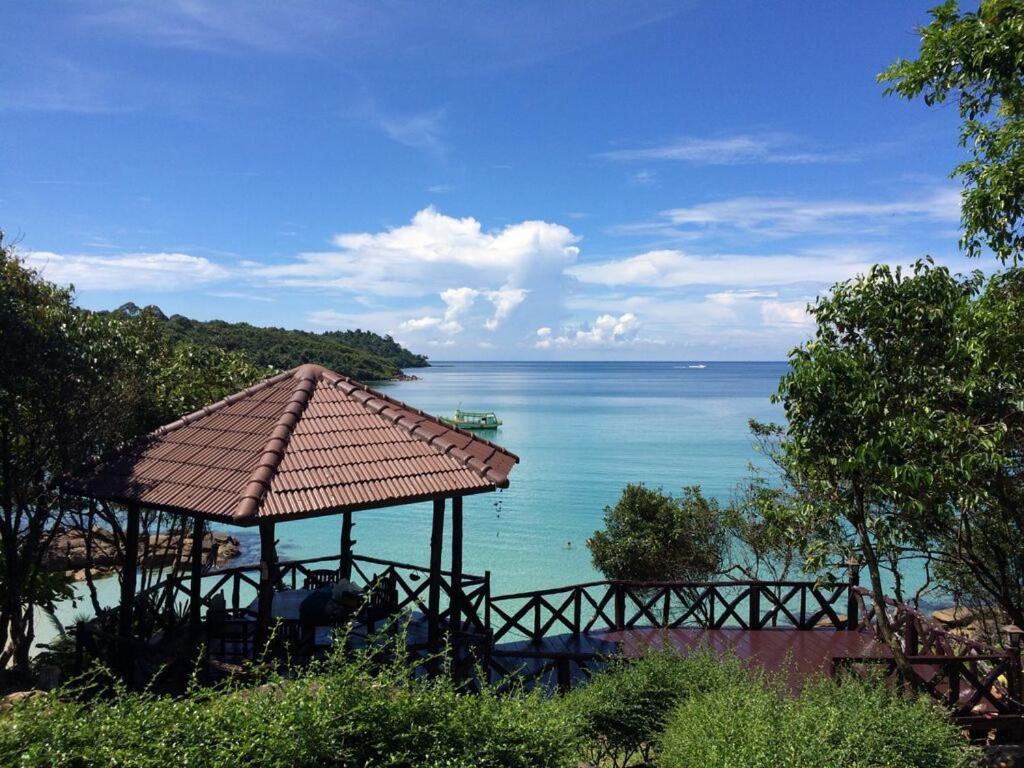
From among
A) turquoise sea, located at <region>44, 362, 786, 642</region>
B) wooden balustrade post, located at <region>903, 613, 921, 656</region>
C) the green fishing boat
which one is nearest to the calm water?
turquoise sea, located at <region>44, 362, 786, 642</region>

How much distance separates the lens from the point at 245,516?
681 centimetres

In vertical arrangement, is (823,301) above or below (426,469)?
above

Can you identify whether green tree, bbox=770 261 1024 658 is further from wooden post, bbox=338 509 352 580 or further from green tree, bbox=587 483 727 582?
green tree, bbox=587 483 727 582

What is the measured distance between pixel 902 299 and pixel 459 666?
692 centimetres

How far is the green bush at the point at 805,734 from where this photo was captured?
16.1 ft

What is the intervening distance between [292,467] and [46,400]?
4318mm

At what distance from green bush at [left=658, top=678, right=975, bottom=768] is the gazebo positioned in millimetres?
3431

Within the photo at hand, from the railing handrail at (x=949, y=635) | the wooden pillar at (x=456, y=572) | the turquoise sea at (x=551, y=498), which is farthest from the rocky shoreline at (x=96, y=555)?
the railing handrail at (x=949, y=635)

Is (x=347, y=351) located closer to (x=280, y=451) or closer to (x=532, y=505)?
(x=532, y=505)

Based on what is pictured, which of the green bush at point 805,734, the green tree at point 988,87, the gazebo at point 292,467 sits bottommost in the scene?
the green bush at point 805,734

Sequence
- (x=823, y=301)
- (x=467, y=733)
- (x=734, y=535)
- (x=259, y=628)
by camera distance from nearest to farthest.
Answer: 1. (x=467, y=733)
2. (x=259, y=628)
3. (x=823, y=301)
4. (x=734, y=535)

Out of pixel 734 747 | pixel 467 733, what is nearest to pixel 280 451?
pixel 467 733

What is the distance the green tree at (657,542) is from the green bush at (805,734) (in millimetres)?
11150

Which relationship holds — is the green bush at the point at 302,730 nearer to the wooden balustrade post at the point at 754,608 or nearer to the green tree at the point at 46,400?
the green tree at the point at 46,400
